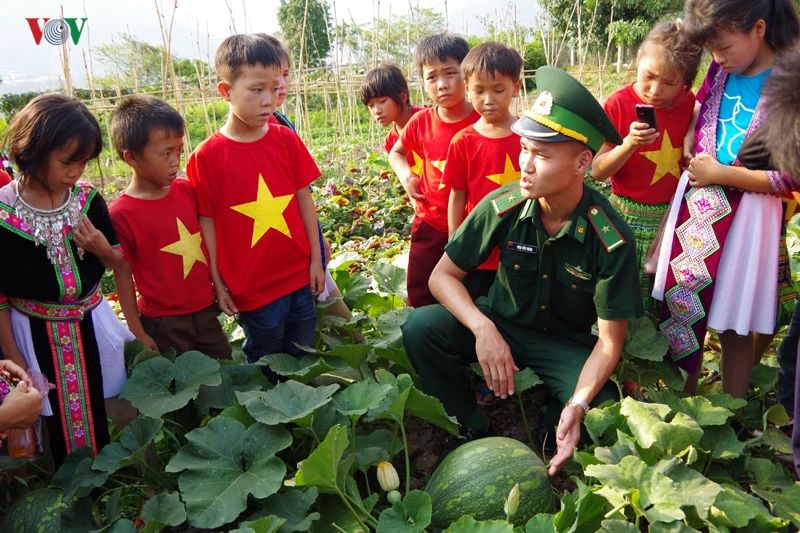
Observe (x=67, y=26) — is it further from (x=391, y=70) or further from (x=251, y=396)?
(x=251, y=396)

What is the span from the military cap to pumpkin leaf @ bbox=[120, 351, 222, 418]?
1384 mm

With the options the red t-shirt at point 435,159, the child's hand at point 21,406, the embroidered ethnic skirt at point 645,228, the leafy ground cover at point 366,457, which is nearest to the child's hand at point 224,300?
the leafy ground cover at point 366,457

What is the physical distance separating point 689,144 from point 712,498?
1.54m

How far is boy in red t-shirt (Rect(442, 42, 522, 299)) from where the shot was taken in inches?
108

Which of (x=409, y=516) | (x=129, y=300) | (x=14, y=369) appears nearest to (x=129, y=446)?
(x=14, y=369)

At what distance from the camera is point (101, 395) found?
7.85 feet

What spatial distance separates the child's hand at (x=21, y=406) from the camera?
193cm

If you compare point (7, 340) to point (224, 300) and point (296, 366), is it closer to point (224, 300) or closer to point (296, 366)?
A: point (224, 300)

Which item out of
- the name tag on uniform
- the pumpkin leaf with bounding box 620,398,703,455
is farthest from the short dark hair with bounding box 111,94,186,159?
the pumpkin leaf with bounding box 620,398,703,455

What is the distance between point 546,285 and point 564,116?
24.2 inches

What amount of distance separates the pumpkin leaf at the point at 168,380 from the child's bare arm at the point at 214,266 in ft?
1.23

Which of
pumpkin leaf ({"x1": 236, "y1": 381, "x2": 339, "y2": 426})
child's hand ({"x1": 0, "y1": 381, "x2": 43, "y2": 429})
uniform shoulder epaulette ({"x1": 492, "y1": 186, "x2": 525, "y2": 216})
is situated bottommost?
pumpkin leaf ({"x1": 236, "y1": 381, "x2": 339, "y2": 426})

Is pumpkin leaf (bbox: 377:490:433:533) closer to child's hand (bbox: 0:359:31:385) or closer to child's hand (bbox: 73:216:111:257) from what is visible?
child's hand (bbox: 0:359:31:385)

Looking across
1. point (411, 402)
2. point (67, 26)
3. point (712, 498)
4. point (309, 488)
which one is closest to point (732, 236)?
point (712, 498)
